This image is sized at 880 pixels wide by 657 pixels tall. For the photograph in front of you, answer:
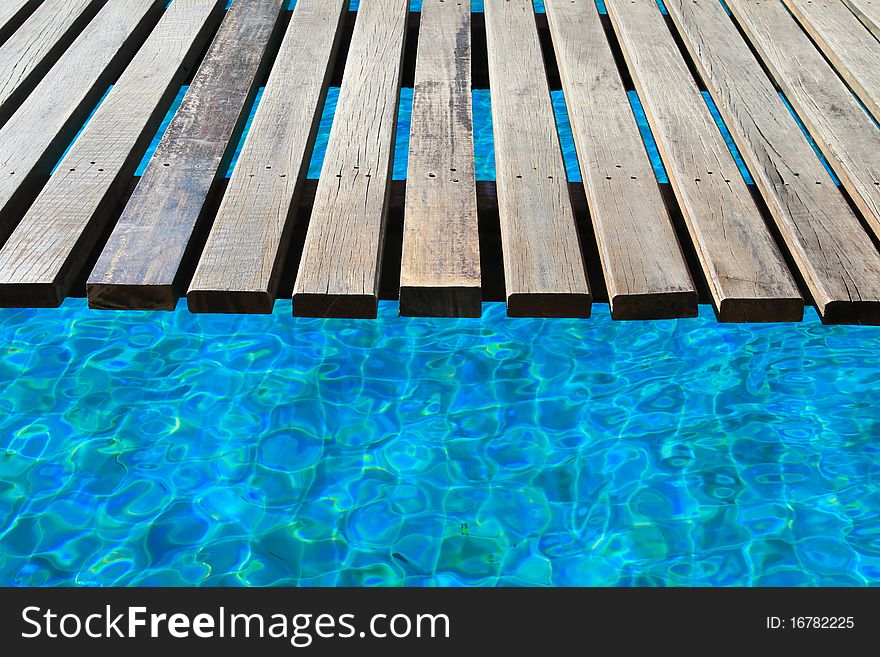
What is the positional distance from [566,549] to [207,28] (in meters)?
2.12

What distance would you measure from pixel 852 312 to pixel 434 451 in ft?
3.79

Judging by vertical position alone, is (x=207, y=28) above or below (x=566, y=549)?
above

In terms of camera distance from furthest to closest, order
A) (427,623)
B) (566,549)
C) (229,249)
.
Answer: (566,549) < (229,249) < (427,623)

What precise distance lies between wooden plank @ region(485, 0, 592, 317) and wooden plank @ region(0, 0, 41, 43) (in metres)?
1.63

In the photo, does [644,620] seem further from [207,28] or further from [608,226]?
[207,28]

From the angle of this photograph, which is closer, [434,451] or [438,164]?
[438,164]

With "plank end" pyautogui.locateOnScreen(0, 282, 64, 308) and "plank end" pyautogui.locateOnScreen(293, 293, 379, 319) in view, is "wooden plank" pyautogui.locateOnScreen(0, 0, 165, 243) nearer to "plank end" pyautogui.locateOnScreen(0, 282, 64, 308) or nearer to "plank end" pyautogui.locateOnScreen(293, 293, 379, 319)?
"plank end" pyautogui.locateOnScreen(0, 282, 64, 308)

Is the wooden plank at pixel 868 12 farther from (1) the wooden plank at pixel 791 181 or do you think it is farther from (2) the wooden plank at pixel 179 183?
(2) the wooden plank at pixel 179 183

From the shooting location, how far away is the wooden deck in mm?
1835

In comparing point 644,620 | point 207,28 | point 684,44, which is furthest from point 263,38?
point 644,620

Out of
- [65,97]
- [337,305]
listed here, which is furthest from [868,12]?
[65,97]

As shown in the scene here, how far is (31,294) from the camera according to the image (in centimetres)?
183

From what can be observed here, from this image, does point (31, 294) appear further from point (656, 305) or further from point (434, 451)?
point (656, 305)

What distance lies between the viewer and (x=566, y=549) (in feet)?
7.22
